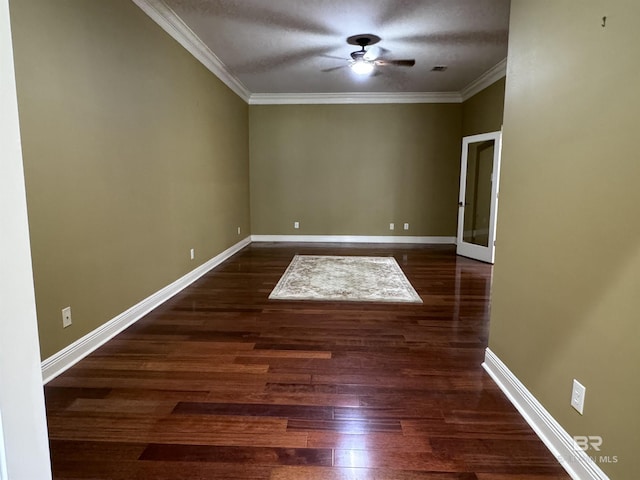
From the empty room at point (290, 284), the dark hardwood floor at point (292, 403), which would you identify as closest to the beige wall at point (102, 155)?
the empty room at point (290, 284)

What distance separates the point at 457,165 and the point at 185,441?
6.48 m

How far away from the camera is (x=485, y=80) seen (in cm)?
541

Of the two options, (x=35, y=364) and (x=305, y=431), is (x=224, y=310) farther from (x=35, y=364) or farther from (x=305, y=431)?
(x=35, y=364)

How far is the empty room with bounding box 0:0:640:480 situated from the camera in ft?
4.03

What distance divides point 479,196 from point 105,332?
211 inches

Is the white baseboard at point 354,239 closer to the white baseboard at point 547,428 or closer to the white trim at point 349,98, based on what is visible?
the white trim at point 349,98

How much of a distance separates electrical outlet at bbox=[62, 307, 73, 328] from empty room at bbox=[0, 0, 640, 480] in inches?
1.7

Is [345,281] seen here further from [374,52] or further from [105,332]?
[374,52]

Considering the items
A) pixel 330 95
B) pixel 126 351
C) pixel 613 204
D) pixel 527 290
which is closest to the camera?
pixel 613 204

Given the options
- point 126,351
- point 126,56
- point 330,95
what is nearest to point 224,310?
point 126,351

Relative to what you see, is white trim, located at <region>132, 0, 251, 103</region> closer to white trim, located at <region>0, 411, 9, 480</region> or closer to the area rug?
the area rug

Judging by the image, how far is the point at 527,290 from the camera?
1809 millimetres

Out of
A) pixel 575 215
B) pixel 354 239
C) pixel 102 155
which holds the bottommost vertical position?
pixel 354 239

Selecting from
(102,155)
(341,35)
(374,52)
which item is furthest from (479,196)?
(102,155)
